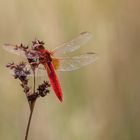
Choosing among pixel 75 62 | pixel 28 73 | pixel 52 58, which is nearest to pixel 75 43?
pixel 75 62

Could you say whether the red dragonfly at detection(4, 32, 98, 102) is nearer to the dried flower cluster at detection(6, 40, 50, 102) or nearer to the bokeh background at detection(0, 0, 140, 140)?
the dried flower cluster at detection(6, 40, 50, 102)

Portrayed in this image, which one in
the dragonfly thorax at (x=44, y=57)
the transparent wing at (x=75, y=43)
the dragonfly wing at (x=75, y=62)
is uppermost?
the transparent wing at (x=75, y=43)

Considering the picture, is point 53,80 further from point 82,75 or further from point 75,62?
point 82,75

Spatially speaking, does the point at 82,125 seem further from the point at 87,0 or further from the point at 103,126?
the point at 87,0

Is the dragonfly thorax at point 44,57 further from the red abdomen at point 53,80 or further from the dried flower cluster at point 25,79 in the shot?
the dried flower cluster at point 25,79

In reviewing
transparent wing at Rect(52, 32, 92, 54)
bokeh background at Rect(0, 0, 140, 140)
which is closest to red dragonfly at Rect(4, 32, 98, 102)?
transparent wing at Rect(52, 32, 92, 54)

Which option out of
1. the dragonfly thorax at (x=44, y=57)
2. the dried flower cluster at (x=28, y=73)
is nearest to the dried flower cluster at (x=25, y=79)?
the dried flower cluster at (x=28, y=73)
